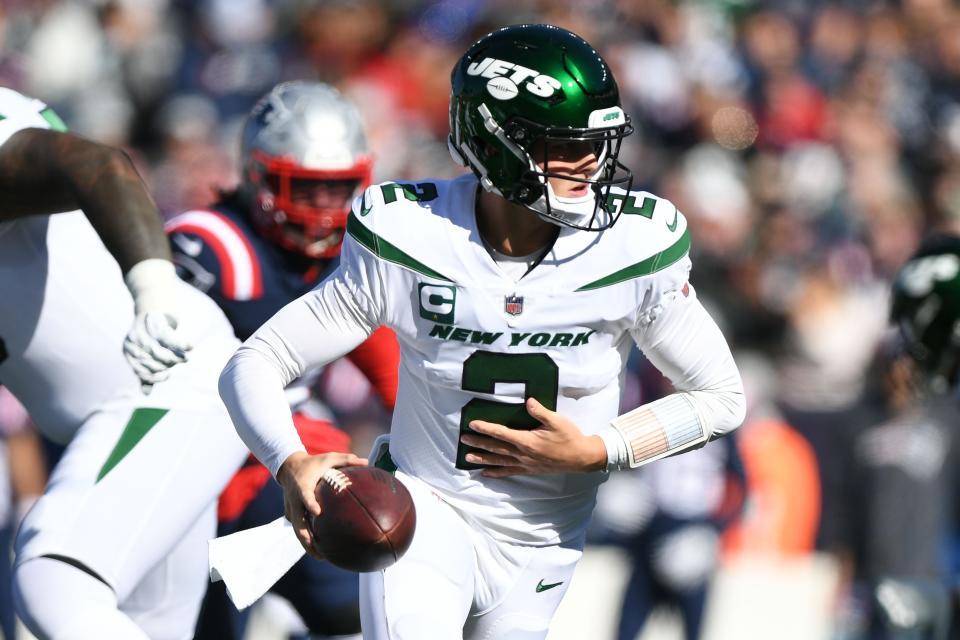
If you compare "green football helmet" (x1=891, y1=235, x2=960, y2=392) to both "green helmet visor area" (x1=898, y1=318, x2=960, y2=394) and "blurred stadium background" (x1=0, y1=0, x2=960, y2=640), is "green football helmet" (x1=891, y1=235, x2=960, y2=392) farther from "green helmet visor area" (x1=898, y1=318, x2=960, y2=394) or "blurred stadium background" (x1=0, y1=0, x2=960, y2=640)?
"blurred stadium background" (x1=0, y1=0, x2=960, y2=640)

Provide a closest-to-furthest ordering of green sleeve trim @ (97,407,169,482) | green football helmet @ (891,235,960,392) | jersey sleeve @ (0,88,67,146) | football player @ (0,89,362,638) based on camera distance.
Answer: football player @ (0,89,362,638) < jersey sleeve @ (0,88,67,146) < green sleeve trim @ (97,407,169,482) < green football helmet @ (891,235,960,392)

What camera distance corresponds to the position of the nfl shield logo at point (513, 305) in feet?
10.4

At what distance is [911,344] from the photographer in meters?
4.53

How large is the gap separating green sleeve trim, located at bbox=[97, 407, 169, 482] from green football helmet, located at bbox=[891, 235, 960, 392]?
2.15m

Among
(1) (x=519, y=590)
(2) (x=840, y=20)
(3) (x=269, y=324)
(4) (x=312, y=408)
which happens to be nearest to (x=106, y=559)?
(3) (x=269, y=324)

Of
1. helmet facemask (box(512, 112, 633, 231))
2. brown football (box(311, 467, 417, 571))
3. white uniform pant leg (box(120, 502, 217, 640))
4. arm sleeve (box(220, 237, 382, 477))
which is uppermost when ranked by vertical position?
helmet facemask (box(512, 112, 633, 231))

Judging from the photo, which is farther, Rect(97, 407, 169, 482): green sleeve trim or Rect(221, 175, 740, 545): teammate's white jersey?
Rect(97, 407, 169, 482): green sleeve trim

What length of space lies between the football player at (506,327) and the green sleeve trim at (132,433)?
593mm

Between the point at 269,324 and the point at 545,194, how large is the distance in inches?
25.0

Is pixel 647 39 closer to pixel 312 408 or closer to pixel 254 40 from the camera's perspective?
pixel 254 40

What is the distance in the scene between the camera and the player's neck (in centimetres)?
326

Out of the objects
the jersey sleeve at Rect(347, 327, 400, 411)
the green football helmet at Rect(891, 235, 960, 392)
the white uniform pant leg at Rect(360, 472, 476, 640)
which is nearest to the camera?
the white uniform pant leg at Rect(360, 472, 476, 640)

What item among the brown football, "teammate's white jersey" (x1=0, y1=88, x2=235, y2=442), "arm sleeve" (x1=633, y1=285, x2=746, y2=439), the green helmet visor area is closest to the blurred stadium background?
the green helmet visor area

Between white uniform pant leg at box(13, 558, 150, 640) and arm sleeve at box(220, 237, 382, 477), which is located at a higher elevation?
arm sleeve at box(220, 237, 382, 477)
